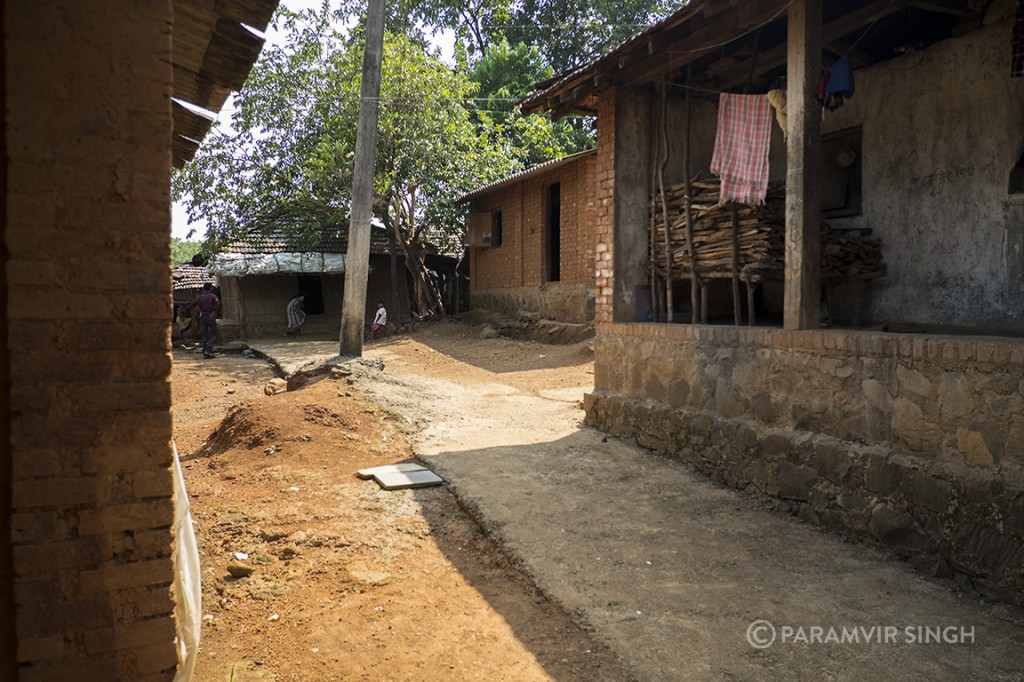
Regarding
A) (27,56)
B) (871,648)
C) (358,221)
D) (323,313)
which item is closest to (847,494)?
(871,648)

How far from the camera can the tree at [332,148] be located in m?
17.9

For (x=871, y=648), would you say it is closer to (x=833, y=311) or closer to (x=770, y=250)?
(x=770, y=250)

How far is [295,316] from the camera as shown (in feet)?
71.7

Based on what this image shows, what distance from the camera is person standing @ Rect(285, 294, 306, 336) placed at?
2177 centimetres

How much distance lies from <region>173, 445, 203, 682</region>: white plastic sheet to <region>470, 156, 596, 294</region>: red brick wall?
12.7 meters

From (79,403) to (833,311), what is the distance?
6.30m

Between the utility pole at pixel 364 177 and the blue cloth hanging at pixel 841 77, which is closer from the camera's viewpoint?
the blue cloth hanging at pixel 841 77

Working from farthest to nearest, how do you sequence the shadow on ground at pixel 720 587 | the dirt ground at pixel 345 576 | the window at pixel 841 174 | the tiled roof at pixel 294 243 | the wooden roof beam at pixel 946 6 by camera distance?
1. the tiled roof at pixel 294 243
2. the window at pixel 841 174
3. the wooden roof beam at pixel 946 6
4. the dirt ground at pixel 345 576
5. the shadow on ground at pixel 720 587

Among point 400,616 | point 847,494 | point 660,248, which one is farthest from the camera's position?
point 660,248

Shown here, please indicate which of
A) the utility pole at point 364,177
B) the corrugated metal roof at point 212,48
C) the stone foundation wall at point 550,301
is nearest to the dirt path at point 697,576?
the corrugated metal roof at point 212,48

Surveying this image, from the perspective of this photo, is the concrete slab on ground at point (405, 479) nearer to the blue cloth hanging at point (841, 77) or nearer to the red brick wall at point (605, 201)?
the red brick wall at point (605, 201)

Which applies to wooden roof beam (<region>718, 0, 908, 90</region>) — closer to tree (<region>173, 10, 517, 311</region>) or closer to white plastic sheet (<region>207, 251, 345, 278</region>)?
tree (<region>173, 10, 517, 311</region>)

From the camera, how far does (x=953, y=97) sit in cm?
554

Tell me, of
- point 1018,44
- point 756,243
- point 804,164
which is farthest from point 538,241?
Result: point 1018,44
